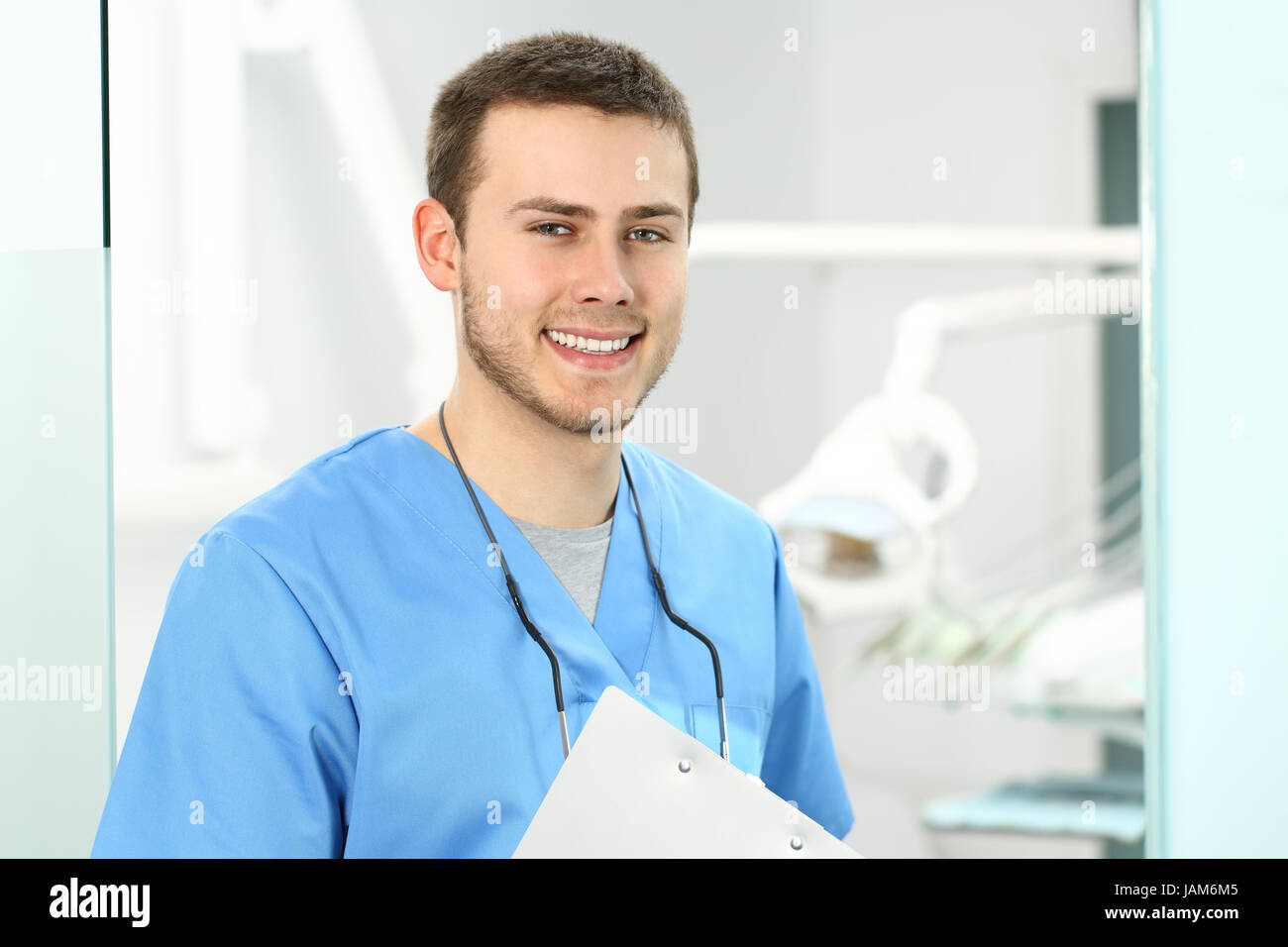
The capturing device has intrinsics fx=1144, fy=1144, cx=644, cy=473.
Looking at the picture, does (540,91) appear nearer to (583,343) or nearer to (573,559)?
(583,343)

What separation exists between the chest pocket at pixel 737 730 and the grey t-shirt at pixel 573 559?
0.27ft

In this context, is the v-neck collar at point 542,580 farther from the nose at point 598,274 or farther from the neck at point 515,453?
the nose at point 598,274

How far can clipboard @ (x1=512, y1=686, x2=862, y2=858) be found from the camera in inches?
20.3

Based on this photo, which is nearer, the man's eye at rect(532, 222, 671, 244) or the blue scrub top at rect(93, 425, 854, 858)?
the blue scrub top at rect(93, 425, 854, 858)

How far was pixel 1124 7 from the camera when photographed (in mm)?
1598

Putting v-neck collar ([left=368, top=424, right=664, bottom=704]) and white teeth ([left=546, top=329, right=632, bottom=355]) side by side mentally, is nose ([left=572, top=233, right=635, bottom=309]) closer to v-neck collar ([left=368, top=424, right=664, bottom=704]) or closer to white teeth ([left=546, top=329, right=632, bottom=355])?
white teeth ([left=546, top=329, right=632, bottom=355])

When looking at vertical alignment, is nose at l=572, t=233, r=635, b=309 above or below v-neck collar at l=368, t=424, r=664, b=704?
above

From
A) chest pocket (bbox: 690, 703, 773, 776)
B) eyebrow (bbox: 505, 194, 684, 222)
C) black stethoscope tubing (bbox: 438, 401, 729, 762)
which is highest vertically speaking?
eyebrow (bbox: 505, 194, 684, 222)

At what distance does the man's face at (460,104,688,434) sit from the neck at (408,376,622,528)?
0.01 metres

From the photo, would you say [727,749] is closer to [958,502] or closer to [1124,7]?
[958,502]

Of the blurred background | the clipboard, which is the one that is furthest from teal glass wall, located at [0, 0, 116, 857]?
the clipboard

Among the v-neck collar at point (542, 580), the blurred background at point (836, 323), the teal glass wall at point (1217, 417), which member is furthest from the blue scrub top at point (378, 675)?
the teal glass wall at point (1217, 417)

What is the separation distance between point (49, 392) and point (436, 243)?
231 mm
